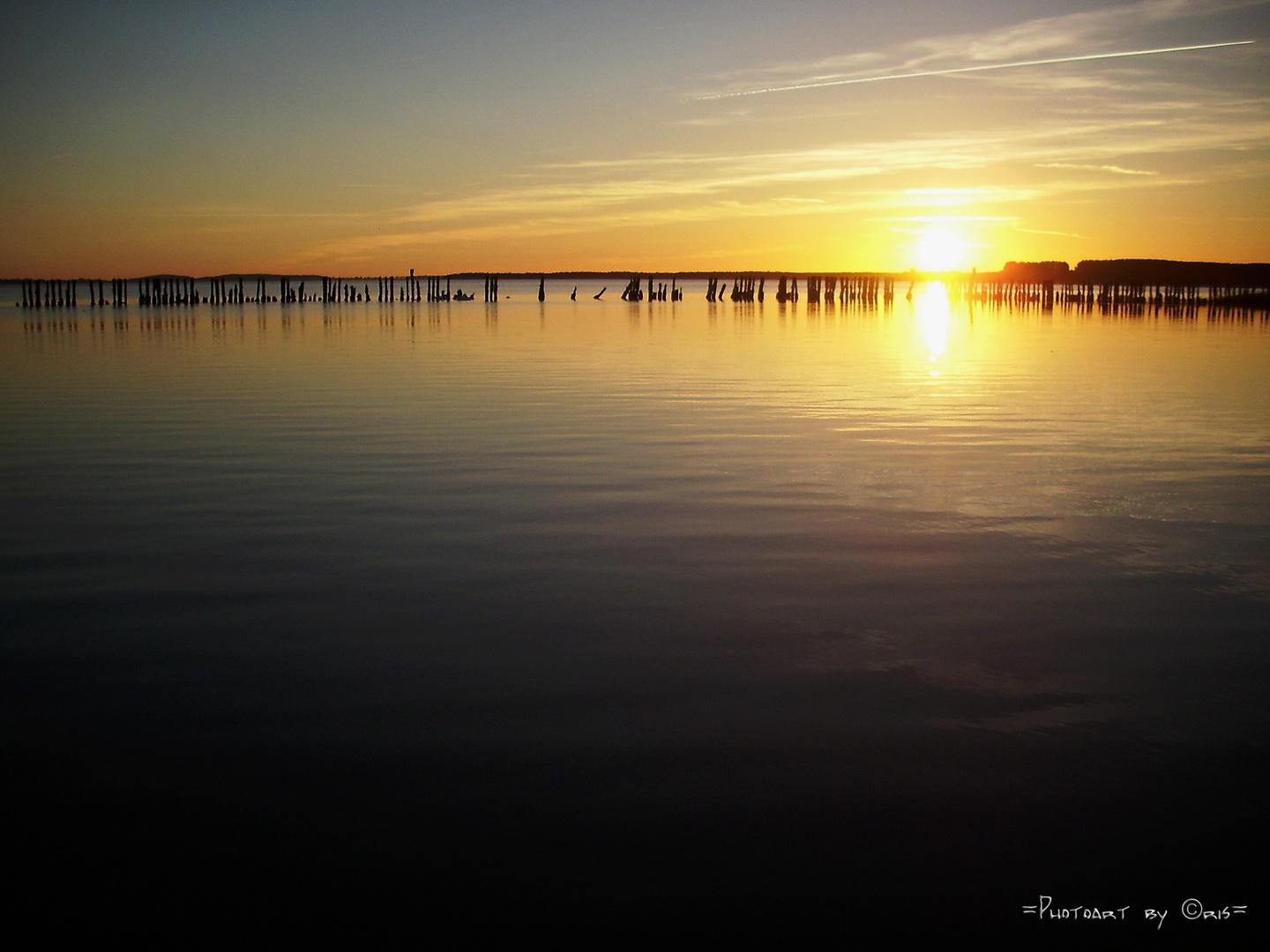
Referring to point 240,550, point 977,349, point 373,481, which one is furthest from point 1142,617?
point 977,349

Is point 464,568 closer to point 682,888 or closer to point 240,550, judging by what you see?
point 240,550

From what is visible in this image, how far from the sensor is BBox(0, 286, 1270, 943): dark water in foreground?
364cm

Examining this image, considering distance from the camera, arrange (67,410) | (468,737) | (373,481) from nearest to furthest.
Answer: (468,737), (373,481), (67,410)

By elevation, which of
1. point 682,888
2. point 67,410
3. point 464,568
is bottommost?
point 682,888

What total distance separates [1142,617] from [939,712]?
2.24 metres

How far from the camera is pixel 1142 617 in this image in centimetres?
636

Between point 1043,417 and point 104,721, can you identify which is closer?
point 104,721

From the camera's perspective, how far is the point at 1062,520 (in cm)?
888

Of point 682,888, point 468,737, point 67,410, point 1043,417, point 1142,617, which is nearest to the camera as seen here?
point 682,888

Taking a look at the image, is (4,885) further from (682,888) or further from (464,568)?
(464,568)

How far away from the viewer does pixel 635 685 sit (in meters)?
5.29

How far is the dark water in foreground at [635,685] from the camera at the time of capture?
11.9 ft

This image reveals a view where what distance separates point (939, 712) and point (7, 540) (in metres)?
7.67

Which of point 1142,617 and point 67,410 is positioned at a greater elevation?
point 67,410
